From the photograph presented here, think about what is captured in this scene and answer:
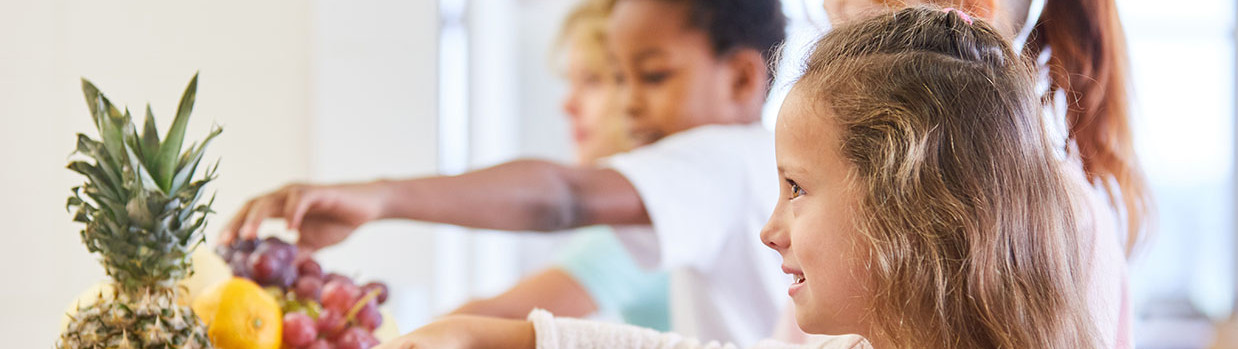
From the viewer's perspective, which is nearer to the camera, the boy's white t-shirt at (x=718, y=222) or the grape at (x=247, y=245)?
the grape at (x=247, y=245)

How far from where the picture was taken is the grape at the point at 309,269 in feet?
2.68

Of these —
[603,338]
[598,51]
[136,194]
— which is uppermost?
[598,51]

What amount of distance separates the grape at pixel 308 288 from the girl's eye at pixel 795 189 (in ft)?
1.33

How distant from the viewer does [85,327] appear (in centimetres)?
60

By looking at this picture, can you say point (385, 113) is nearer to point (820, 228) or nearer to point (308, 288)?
point (308, 288)

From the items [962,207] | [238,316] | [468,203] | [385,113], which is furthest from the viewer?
[385,113]

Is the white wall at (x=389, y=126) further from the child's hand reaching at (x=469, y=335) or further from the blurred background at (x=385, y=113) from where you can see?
the child's hand reaching at (x=469, y=335)

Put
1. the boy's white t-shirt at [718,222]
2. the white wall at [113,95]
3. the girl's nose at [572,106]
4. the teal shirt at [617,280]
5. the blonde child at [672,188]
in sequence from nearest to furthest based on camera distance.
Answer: the blonde child at [672,188] < the boy's white t-shirt at [718,222] < the white wall at [113,95] < the teal shirt at [617,280] < the girl's nose at [572,106]

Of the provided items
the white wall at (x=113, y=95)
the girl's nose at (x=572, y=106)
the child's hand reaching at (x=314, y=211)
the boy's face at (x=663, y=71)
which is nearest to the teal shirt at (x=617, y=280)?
the boy's face at (x=663, y=71)

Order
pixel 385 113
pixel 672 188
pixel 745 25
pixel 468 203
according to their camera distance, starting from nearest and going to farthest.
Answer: pixel 468 203
pixel 672 188
pixel 745 25
pixel 385 113

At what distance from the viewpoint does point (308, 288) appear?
789 millimetres

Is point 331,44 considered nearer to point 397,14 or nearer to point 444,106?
point 397,14

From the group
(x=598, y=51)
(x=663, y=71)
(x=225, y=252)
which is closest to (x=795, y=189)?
(x=225, y=252)

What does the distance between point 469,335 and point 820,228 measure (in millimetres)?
261
